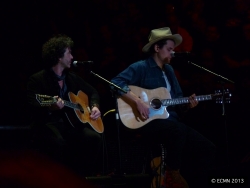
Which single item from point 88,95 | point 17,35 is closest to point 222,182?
point 88,95

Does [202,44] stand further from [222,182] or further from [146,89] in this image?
[222,182]

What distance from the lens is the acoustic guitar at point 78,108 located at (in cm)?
437

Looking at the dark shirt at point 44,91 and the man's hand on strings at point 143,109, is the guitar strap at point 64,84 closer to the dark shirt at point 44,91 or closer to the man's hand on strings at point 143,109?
the dark shirt at point 44,91

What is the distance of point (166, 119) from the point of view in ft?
16.3

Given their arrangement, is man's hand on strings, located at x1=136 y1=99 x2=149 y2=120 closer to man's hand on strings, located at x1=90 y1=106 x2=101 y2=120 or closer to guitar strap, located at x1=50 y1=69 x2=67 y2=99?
man's hand on strings, located at x1=90 y1=106 x2=101 y2=120

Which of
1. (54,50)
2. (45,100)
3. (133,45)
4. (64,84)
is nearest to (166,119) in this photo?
(64,84)

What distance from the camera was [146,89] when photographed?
17.0 ft

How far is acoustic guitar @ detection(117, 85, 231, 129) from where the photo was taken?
16.4 ft

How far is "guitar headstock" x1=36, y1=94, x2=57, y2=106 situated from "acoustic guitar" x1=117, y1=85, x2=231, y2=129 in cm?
104

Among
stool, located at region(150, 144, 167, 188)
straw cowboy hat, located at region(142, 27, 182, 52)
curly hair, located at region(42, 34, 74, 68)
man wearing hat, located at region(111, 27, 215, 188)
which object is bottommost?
stool, located at region(150, 144, 167, 188)

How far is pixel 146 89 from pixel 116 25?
1.82m

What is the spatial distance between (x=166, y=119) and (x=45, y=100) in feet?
5.02

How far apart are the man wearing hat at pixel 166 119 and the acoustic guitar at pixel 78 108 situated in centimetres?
48

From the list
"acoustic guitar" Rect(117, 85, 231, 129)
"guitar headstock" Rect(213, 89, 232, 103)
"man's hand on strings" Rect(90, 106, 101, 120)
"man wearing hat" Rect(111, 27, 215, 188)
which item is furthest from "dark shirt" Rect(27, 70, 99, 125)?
"guitar headstock" Rect(213, 89, 232, 103)
